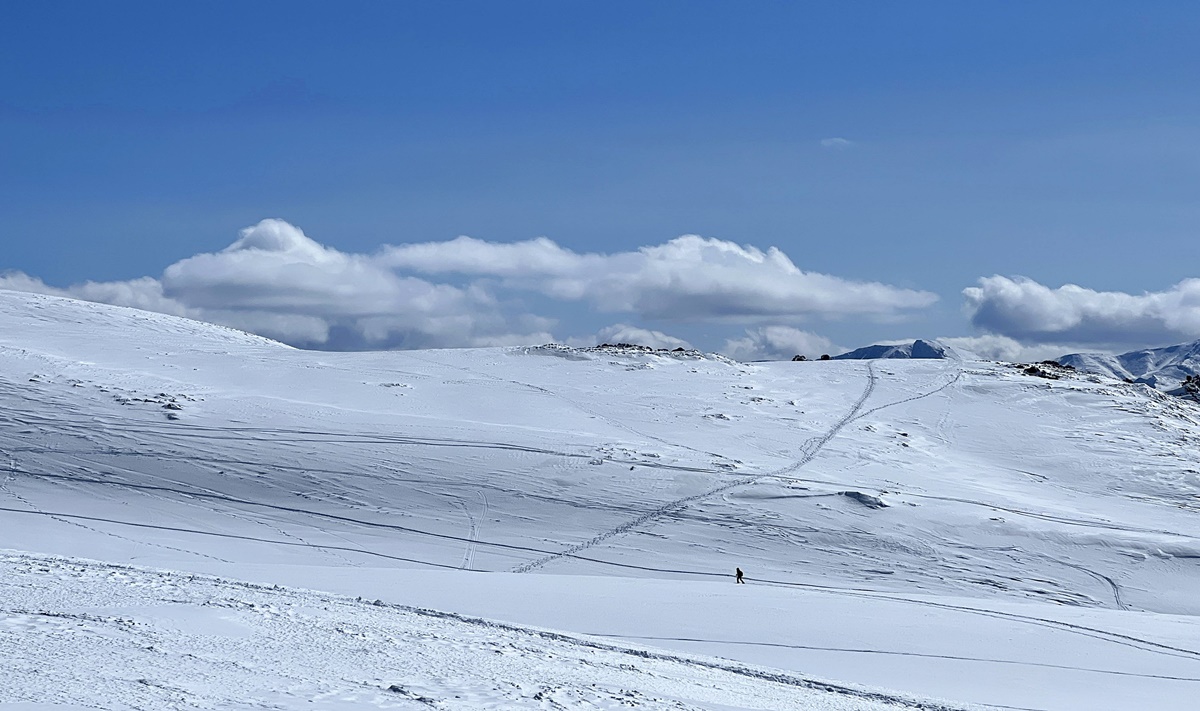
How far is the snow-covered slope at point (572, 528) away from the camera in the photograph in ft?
30.0

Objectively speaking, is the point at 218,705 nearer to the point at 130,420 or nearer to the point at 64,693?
the point at 64,693

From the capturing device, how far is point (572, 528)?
21250mm

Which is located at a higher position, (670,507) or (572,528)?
(670,507)

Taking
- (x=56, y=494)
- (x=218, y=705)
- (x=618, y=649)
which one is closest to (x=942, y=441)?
(x=618, y=649)

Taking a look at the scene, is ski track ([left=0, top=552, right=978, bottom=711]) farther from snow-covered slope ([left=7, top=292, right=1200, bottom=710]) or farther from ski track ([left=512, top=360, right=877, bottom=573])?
ski track ([left=512, top=360, right=877, bottom=573])

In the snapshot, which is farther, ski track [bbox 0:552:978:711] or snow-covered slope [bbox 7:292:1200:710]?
snow-covered slope [bbox 7:292:1200:710]

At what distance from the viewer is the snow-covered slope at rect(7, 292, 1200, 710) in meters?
9.14

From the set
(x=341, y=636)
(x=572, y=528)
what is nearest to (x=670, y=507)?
(x=572, y=528)

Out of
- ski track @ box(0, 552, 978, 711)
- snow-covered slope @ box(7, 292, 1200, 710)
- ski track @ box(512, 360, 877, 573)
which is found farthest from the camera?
ski track @ box(512, 360, 877, 573)

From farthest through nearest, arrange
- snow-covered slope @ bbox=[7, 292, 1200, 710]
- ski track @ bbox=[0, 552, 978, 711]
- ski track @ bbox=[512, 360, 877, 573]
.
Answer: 1. ski track @ bbox=[512, 360, 877, 573]
2. snow-covered slope @ bbox=[7, 292, 1200, 710]
3. ski track @ bbox=[0, 552, 978, 711]

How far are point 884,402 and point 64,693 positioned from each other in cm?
3043

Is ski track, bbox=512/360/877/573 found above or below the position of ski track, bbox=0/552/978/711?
above

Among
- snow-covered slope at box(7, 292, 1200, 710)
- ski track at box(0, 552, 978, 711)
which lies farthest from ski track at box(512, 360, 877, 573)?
ski track at box(0, 552, 978, 711)

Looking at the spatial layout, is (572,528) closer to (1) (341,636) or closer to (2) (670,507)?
(2) (670,507)
